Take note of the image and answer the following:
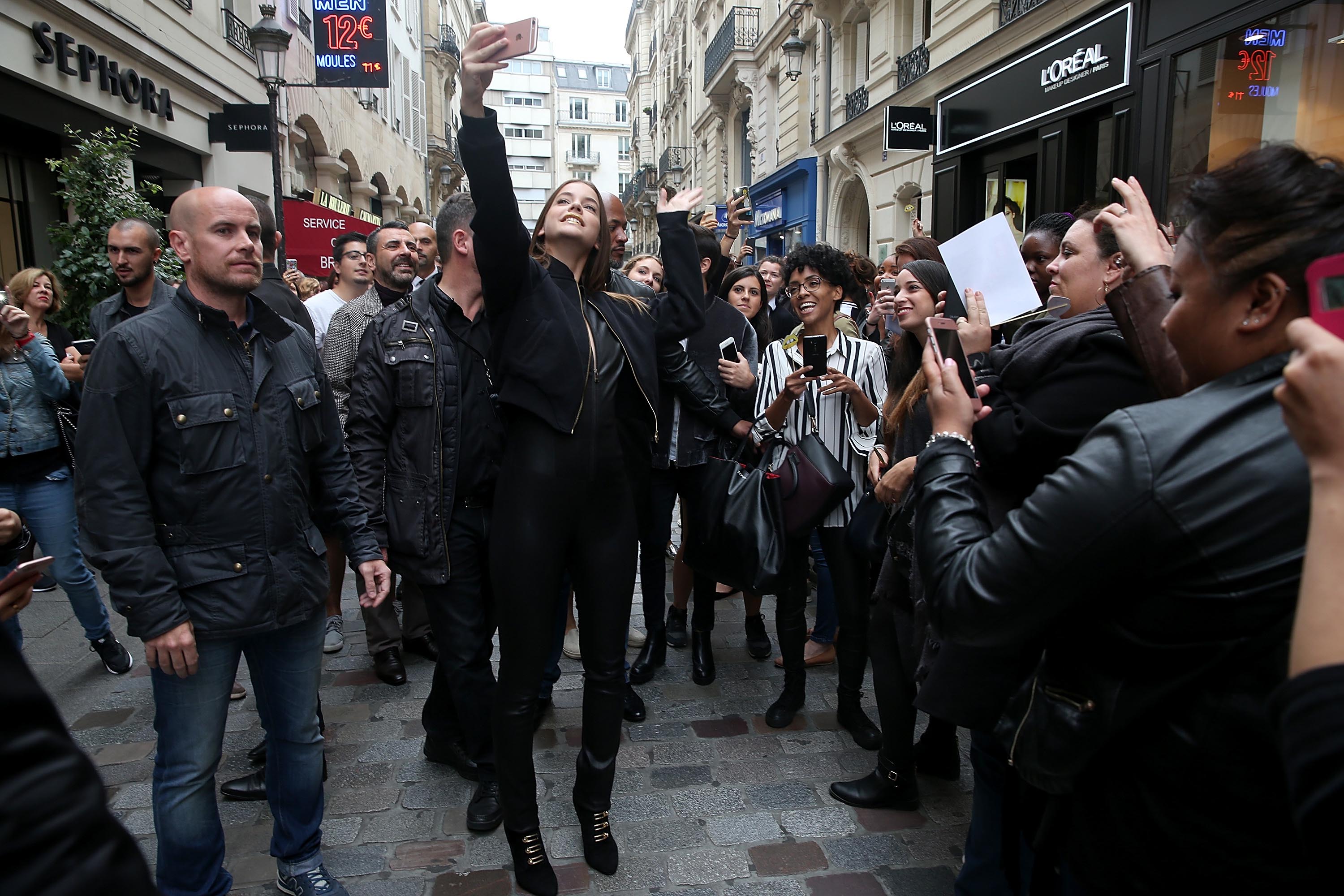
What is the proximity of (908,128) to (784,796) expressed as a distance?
37.6 feet

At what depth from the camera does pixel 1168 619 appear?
4.25 feet

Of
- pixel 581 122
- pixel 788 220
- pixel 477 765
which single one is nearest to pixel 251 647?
pixel 477 765

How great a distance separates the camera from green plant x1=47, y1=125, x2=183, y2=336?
6582 mm

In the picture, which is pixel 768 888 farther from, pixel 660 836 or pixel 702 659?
pixel 702 659

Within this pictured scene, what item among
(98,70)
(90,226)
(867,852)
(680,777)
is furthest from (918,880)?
(98,70)

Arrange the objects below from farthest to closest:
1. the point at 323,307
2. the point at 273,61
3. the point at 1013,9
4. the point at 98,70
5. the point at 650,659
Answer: the point at 1013,9 < the point at 273,61 < the point at 98,70 < the point at 323,307 < the point at 650,659

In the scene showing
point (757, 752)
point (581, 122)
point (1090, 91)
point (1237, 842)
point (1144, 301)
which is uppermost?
point (581, 122)

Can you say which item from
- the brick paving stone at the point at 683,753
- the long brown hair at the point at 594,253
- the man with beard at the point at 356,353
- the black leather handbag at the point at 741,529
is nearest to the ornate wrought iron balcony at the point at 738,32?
the man with beard at the point at 356,353

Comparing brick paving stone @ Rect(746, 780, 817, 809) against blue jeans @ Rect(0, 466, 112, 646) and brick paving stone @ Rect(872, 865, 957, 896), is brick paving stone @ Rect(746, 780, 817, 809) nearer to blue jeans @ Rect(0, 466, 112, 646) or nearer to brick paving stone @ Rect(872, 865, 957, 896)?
brick paving stone @ Rect(872, 865, 957, 896)

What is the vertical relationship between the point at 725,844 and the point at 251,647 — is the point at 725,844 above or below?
below

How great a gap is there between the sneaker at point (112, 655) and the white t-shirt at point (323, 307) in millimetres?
2130

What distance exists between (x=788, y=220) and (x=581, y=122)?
239 feet

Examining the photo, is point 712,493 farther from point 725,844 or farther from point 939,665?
point 939,665

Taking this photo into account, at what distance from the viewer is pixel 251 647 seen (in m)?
2.58
